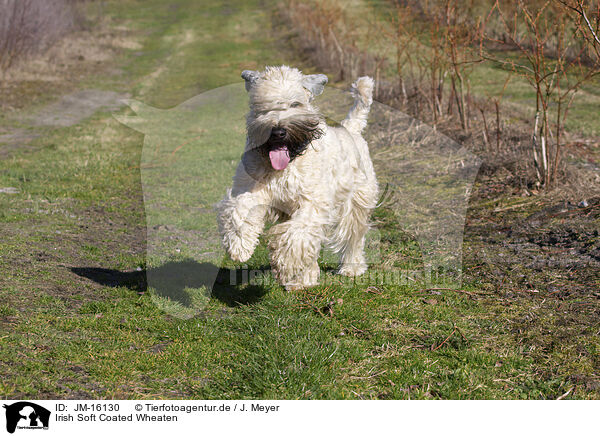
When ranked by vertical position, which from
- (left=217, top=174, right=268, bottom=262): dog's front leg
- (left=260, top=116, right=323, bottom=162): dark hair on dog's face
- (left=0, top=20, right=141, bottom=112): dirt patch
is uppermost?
(left=260, top=116, right=323, bottom=162): dark hair on dog's face

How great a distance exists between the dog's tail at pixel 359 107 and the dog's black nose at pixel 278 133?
1840mm

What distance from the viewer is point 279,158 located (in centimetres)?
484

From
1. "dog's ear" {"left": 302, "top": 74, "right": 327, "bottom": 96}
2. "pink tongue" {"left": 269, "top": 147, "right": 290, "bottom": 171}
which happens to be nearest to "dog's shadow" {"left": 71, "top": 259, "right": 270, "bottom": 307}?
"pink tongue" {"left": 269, "top": 147, "right": 290, "bottom": 171}

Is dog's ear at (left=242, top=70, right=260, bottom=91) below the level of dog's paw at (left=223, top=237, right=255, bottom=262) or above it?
above

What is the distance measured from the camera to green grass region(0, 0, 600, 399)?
402cm

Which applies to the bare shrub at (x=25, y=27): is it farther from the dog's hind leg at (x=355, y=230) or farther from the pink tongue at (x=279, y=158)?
the pink tongue at (x=279, y=158)

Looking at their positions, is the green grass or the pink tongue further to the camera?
the pink tongue

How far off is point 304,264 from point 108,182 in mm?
6577

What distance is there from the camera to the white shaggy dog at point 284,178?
15.9 feet

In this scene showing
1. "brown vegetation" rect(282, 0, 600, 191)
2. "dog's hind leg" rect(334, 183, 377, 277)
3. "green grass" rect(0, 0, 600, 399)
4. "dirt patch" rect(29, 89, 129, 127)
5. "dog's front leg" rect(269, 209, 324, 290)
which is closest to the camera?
"green grass" rect(0, 0, 600, 399)

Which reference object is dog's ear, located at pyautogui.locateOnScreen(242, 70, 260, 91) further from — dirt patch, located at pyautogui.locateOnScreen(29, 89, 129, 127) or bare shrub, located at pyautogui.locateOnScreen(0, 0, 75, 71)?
bare shrub, located at pyautogui.locateOnScreen(0, 0, 75, 71)
